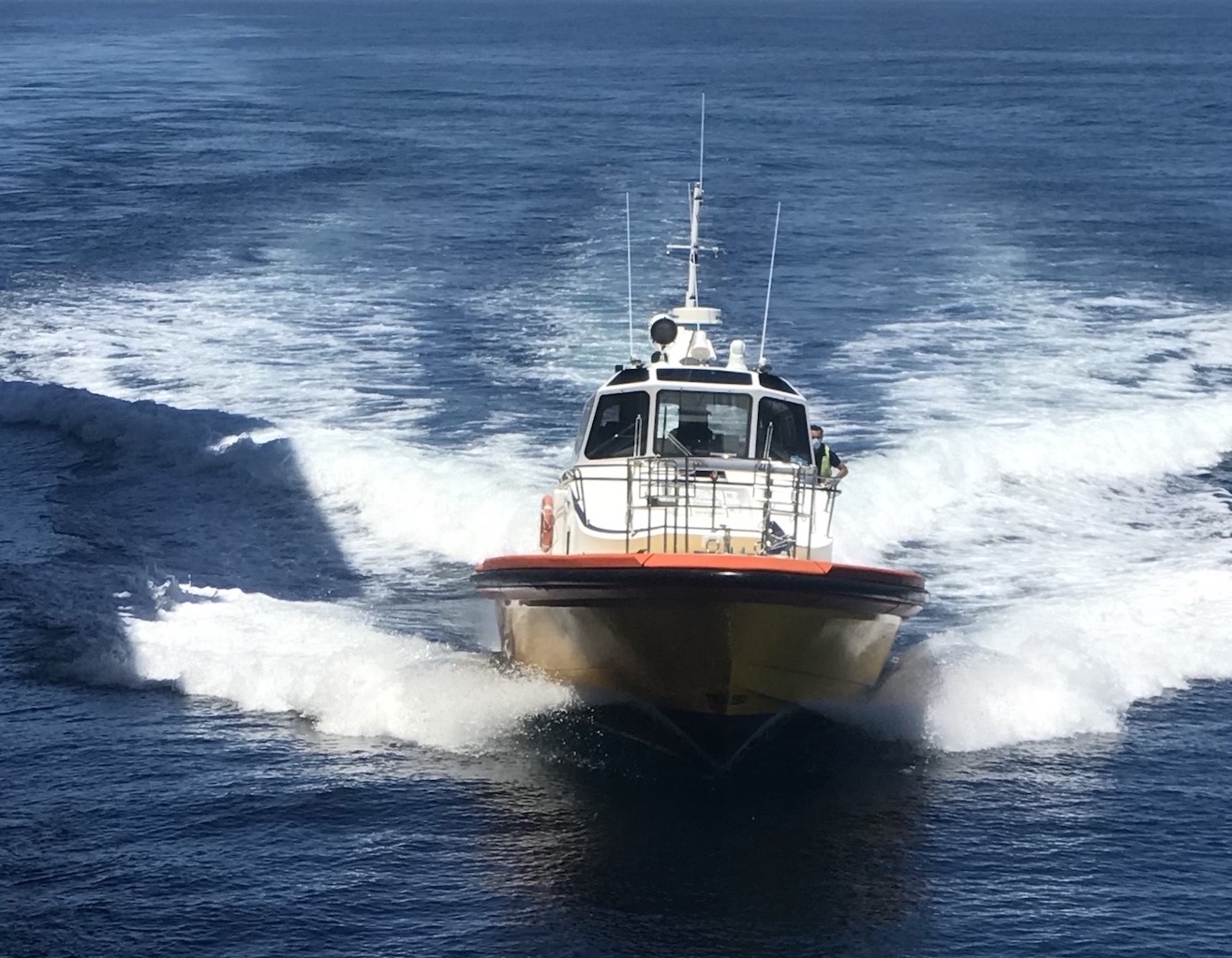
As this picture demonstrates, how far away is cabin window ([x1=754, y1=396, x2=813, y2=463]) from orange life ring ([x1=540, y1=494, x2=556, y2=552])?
2155 mm

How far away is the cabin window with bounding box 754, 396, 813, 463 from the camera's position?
18.4m

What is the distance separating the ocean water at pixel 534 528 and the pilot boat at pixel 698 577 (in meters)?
0.60

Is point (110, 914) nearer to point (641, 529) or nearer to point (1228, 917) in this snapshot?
point (641, 529)

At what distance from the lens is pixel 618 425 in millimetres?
18609

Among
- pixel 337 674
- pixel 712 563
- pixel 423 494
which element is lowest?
pixel 337 674

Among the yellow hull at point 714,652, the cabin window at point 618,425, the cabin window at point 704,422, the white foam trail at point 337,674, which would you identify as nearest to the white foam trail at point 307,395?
the white foam trail at point 337,674

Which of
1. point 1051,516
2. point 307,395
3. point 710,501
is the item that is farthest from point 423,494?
point 710,501

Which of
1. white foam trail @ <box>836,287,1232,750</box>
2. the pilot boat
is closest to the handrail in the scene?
the pilot boat

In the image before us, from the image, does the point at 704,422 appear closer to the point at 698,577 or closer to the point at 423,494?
the point at 698,577

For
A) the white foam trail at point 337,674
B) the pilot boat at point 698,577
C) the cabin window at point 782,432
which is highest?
the cabin window at point 782,432

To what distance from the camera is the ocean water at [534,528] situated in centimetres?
1476

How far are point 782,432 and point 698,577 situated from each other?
123 inches

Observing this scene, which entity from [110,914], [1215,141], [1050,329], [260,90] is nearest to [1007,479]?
[1050,329]

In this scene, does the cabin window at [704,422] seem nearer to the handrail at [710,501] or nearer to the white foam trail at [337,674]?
the handrail at [710,501]
